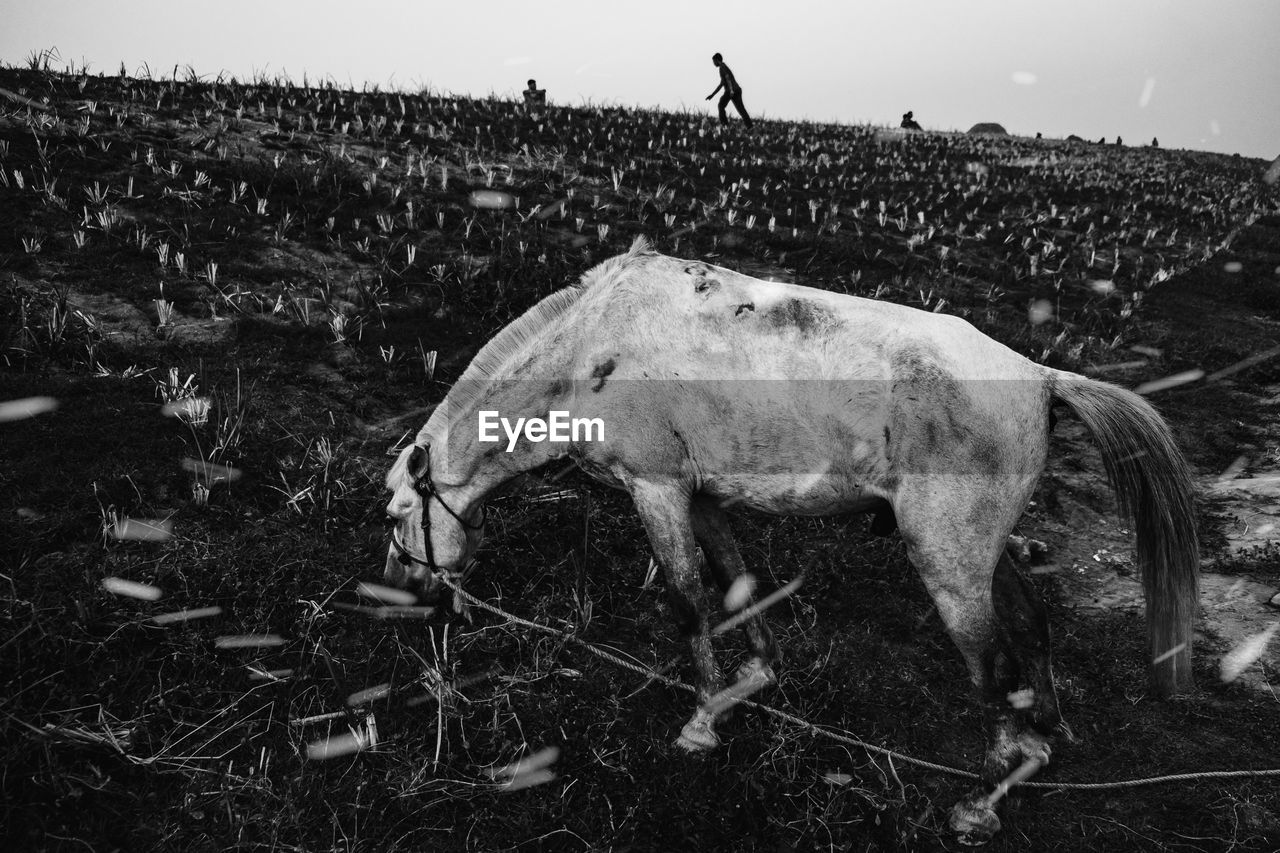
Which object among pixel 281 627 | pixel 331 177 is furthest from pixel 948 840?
pixel 331 177

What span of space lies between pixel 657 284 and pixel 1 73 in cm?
1547

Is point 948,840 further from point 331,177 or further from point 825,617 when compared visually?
point 331,177

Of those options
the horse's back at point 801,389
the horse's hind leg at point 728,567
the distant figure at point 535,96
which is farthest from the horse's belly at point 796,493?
the distant figure at point 535,96

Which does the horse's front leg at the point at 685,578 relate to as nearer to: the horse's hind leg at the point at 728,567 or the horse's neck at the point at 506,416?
the horse's hind leg at the point at 728,567

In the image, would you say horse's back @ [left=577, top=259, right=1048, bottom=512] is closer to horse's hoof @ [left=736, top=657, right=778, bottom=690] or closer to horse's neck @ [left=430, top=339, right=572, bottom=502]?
horse's neck @ [left=430, top=339, right=572, bottom=502]

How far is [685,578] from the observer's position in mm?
3479

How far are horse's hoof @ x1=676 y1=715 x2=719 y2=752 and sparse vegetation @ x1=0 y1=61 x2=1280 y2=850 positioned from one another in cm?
7

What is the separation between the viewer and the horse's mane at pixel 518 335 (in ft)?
12.2

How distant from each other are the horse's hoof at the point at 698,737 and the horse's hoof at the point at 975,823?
4.11 feet

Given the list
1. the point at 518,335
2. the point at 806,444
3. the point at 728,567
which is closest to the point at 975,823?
the point at 728,567

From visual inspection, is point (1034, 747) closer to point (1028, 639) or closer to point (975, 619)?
point (1028, 639)

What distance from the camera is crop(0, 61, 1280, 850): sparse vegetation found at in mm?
3105

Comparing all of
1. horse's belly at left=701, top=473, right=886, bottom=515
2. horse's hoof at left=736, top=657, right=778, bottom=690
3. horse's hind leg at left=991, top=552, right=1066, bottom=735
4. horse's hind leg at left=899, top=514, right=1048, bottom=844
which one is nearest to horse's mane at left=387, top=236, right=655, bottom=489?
horse's belly at left=701, top=473, right=886, bottom=515

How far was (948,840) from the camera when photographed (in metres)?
3.23
